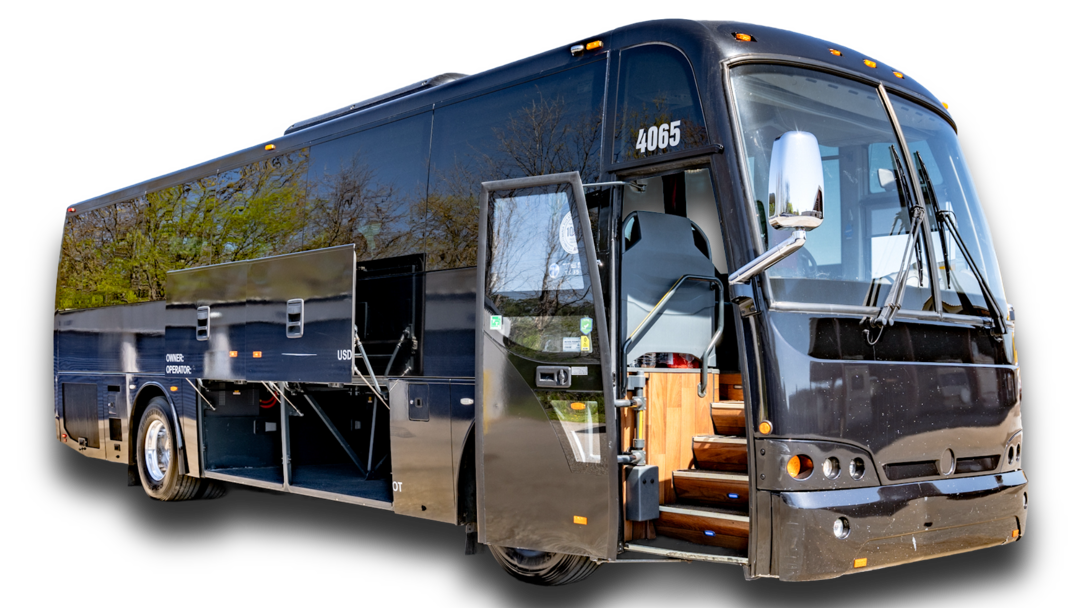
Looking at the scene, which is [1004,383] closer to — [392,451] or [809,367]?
[809,367]

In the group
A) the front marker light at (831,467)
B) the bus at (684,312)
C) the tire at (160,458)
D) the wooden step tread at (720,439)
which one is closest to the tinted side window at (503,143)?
the bus at (684,312)

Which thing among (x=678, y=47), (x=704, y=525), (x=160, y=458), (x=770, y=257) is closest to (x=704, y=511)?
(x=704, y=525)

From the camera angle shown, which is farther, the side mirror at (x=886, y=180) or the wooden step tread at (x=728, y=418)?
the wooden step tread at (x=728, y=418)

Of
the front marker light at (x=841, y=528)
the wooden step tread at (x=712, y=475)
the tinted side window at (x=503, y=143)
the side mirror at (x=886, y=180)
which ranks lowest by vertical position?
the front marker light at (x=841, y=528)

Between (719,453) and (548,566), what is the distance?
1.41m

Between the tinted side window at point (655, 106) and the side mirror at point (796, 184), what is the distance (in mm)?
717

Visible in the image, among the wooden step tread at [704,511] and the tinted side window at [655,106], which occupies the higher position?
the tinted side window at [655,106]

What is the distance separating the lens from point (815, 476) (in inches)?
214

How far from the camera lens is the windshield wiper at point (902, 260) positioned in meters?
5.77

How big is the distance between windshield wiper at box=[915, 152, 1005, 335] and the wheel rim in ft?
26.7

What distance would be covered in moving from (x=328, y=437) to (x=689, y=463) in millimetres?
4681

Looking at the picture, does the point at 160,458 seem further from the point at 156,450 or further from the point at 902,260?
the point at 902,260

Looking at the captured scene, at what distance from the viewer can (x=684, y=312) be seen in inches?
256

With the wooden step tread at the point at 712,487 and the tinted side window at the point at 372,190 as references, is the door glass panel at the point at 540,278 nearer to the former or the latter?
the wooden step tread at the point at 712,487
